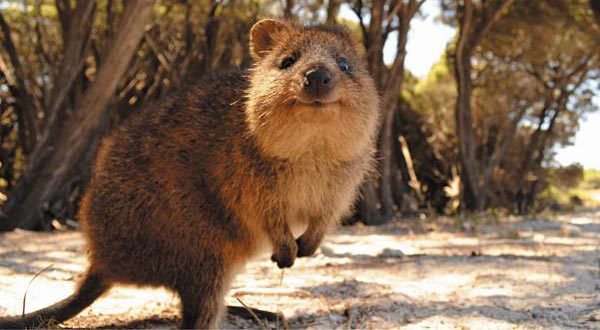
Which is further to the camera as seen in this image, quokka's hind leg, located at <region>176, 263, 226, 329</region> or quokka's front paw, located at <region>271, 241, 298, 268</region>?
quokka's front paw, located at <region>271, 241, 298, 268</region>

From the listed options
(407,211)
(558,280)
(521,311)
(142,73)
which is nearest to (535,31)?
(407,211)

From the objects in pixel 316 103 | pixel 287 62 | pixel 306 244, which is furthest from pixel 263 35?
pixel 306 244

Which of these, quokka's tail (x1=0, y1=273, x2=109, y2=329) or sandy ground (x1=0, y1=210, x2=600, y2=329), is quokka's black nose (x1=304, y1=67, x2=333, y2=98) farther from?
quokka's tail (x1=0, y1=273, x2=109, y2=329)

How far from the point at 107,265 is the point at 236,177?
2.81 feet

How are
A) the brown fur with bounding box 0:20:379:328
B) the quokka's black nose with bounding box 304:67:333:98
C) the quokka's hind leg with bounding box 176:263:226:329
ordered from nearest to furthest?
the quokka's black nose with bounding box 304:67:333:98, the brown fur with bounding box 0:20:379:328, the quokka's hind leg with bounding box 176:263:226:329

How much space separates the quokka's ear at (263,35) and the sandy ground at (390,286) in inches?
59.9

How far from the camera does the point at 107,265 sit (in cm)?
338

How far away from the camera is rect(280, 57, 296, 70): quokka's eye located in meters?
3.25

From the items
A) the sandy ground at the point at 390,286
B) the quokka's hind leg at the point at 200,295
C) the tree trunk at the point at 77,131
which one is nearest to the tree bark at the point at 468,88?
the sandy ground at the point at 390,286

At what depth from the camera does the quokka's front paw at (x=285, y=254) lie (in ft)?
11.0

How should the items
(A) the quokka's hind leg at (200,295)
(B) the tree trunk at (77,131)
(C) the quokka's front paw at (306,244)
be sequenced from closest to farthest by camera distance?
(A) the quokka's hind leg at (200,295) < (C) the quokka's front paw at (306,244) < (B) the tree trunk at (77,131)

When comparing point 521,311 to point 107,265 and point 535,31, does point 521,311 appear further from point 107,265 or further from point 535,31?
point 535,31

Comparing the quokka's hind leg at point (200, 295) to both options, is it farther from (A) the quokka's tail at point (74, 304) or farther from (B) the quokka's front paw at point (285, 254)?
(A) the quokka's tail at point (74, 304)

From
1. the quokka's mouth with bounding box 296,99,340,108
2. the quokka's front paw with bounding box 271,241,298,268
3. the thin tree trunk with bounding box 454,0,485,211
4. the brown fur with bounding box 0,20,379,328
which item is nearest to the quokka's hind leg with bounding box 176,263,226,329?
the brown fur with bounding box 0,20,379,328
